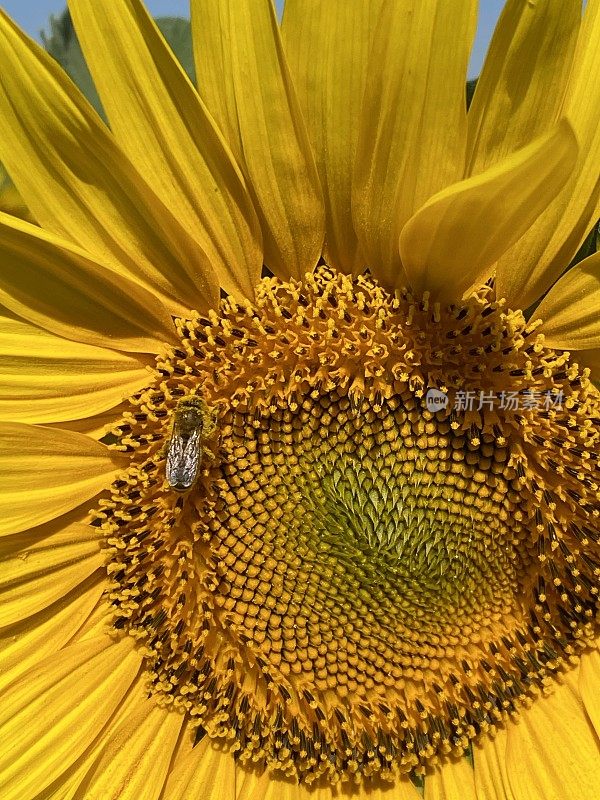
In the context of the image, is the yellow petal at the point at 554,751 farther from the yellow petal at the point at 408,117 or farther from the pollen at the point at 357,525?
the yellow petal at the point at 408,117

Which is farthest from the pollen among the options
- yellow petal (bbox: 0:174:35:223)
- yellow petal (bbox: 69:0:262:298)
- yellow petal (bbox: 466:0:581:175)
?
yellow petal (bbox: 0:174:35:223)

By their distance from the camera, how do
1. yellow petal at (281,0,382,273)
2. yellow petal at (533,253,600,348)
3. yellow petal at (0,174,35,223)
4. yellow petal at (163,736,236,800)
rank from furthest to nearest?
yellow petal at (163,736,236,800), yellow petal at (0,174,35,223), yellow petal at (533,253,600,348), yellow petal at (281,0,382,273)

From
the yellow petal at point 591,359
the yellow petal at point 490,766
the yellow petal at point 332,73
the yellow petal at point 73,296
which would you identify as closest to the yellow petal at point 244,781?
the yellow petal at point 490,766

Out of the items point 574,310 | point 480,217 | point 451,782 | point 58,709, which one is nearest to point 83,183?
point 480,217

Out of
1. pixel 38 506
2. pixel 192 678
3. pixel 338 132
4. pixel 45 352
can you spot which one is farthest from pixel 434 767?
pixel 338 132

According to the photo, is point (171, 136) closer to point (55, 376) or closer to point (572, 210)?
point (55, 376)

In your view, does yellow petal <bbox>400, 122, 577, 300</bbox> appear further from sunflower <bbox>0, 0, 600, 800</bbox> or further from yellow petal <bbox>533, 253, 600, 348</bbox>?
yellow petal <bbox>533, 253, 600, 348</bbox>
